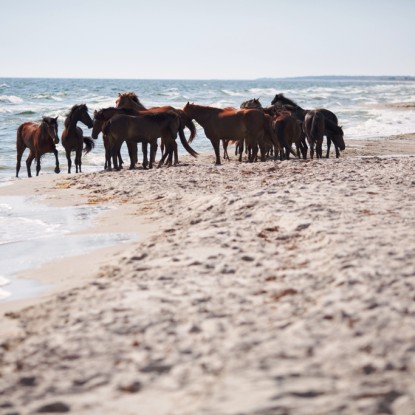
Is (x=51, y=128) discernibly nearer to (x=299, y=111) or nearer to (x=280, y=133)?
(x=280, y=133)

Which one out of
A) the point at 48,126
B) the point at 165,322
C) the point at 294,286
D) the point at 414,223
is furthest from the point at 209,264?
the point at 48,126

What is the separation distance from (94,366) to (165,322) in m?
0.69

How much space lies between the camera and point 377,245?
646cm

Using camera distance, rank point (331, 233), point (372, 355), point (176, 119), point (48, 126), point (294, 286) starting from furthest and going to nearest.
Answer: point (48, 126), point (176, 119), point (331, 233), point (294, 286), point (372, 355)

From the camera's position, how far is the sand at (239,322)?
408cm

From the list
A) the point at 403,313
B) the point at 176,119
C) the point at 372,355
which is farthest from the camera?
the point at 176,119

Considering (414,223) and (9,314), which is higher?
(414,223)

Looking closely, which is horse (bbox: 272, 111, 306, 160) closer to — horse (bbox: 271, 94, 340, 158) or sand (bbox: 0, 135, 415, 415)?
horse (bbox: 271, 94, 340, 158)

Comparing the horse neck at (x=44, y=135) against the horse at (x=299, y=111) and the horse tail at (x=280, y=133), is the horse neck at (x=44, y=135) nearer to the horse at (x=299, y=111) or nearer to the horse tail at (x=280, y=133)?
the horse tail at (x=280, y=133)

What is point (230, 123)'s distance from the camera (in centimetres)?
1781

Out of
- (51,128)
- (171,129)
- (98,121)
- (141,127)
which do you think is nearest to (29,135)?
(51,128)

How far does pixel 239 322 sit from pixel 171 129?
1313 centimetres

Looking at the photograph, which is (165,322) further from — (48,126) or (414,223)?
(48,126)

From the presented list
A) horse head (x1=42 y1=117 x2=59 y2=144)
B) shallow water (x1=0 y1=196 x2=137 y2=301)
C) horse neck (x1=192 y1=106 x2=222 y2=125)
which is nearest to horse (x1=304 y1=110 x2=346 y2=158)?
horse neck (x1=192 y1=106 x2=222 y2=125)
